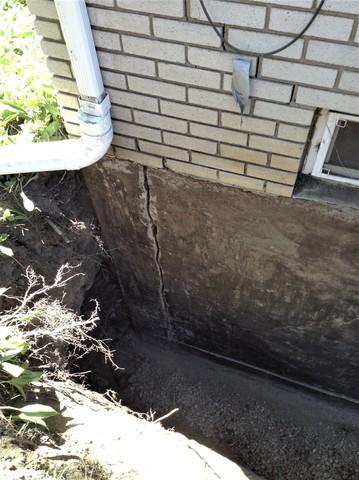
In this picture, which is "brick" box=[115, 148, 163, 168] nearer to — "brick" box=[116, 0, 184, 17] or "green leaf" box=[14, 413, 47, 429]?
"brick" box=[116, 0, 184, 17]

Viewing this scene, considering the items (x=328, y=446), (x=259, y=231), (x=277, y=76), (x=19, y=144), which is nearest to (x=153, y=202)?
(x=259, y=231)

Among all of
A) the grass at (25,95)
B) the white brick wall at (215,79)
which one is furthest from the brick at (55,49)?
the grass at (25,95)

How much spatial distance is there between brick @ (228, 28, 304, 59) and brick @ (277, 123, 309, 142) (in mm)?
373

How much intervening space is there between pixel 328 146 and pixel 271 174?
13.6 inches


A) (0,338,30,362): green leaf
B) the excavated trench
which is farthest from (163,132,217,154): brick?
(0,338,30,362): green leaf

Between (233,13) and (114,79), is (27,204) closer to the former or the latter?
(114,79)

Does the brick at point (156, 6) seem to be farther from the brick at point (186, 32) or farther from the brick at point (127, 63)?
the brick at point (127, 63)

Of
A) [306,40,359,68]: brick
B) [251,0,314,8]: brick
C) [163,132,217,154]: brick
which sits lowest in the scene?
[163,132,217,154]: brick

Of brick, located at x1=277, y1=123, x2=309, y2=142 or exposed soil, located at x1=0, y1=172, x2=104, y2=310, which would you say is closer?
brick, located at x1=277, y1=123, x2=309, y2=142

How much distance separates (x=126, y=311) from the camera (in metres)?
4.47

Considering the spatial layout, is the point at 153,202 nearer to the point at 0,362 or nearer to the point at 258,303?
the point at 258,303

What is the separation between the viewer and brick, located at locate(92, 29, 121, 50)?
225 centimetres

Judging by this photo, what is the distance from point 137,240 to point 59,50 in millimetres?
1563

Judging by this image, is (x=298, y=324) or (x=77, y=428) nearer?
(x=77, y=428)
